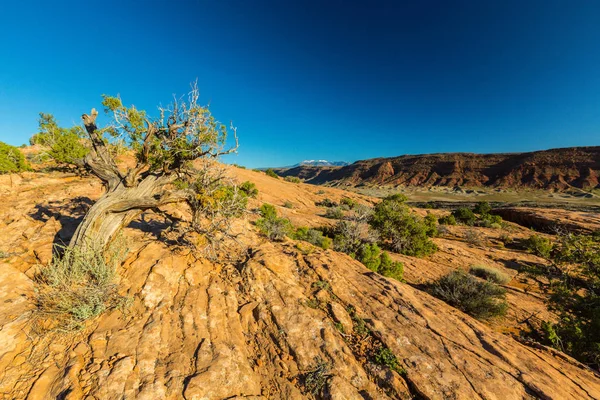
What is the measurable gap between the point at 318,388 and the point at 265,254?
11.5ft

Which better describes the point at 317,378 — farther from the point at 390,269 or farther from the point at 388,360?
the point at 390,269

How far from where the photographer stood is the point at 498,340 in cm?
468

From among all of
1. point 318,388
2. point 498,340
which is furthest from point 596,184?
point 318,388

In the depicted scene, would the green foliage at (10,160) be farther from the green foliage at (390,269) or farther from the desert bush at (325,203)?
the desert bush at (325,203)

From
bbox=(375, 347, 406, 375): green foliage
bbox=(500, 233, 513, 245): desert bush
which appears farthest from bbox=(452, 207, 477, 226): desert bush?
bbox=(375, 347, 406, 375): green foliage

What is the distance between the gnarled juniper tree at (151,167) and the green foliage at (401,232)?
33.8 ft

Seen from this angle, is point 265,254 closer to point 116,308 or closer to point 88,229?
point 116,308

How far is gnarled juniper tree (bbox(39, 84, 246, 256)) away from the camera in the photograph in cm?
533

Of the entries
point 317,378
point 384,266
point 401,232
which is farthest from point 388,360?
point 401,232

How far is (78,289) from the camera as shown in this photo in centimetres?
424

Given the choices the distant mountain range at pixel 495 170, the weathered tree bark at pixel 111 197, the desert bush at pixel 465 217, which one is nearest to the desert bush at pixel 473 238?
the desert bush at pixel 465 217

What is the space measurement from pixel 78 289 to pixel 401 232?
530 inches

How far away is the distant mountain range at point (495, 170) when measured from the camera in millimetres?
69625

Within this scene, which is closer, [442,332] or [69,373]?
[69,373]
